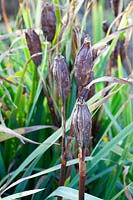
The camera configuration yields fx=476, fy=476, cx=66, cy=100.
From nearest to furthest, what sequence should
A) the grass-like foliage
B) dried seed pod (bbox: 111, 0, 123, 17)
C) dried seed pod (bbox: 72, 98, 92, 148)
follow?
dried seed pod (bbox: 72, 98, 92, 148), the grass-like foliage, dried seed pod (bbox: 111, 0, 123, 17)

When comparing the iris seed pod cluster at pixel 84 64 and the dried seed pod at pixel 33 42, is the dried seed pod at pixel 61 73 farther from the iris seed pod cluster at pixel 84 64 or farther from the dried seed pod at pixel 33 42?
the dried seed pod at pixel 33 42

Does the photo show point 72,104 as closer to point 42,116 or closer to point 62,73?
point 42,116

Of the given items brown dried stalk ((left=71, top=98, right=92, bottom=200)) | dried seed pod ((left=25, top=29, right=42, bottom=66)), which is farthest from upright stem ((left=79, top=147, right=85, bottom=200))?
dried seed pod ((left=25, top=29, right=42, bottom=66))

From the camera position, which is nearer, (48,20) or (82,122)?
(82,122)

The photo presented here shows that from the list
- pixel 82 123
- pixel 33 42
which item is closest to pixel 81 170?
pixel 82 123

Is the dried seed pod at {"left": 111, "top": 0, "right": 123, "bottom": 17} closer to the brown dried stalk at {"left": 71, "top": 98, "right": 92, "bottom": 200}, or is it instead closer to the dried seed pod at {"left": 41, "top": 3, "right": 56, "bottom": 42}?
the dried seed pod at {"left": 41, "top": 3, "right": 56, "bottom": 42}

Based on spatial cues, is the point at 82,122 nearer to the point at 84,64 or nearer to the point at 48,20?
the point at 84,64

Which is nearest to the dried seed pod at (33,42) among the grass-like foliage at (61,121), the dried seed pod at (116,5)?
the grass-like foliage at (61,121)
